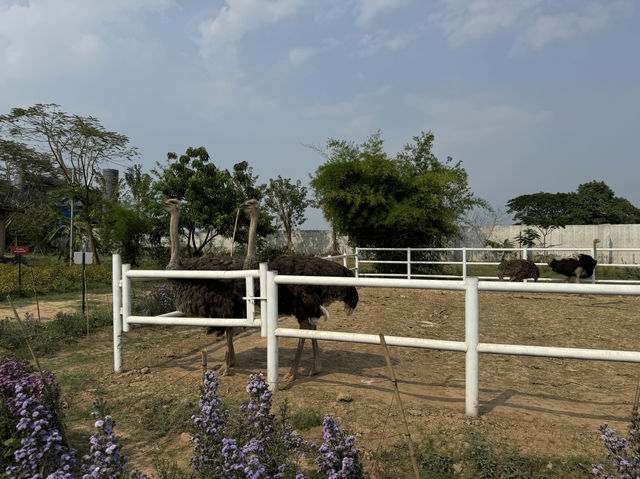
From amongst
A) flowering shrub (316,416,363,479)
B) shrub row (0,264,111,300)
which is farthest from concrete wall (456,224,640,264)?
flowering shrub (316,416,363,479)

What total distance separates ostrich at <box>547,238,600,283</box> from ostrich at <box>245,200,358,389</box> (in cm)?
860

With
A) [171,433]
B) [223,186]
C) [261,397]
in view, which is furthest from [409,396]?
[223,186]

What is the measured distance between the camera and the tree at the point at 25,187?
2809 cm

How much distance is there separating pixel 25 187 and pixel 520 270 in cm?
3262

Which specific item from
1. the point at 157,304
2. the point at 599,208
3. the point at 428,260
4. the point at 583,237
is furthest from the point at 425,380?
the point at 599,208

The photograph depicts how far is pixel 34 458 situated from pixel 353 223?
1306 centimetres

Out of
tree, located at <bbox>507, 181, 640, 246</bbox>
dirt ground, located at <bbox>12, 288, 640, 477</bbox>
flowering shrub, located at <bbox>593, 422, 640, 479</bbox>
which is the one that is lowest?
dirt ground, located at <bbox>12, 288, 640, 477</bbox>

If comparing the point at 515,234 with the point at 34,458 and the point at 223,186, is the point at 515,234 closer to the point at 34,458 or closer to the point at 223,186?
the point at 223,186

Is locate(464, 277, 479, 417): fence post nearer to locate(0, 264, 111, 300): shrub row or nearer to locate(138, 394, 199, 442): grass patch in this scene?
locate(138, 394, 199, 442): grass patch

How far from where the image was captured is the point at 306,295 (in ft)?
13.8

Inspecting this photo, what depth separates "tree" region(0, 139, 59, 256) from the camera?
92.2 ft

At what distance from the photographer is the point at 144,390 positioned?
155 inches

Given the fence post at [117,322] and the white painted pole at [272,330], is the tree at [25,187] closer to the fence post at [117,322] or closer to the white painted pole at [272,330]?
the fence post at [117,322]

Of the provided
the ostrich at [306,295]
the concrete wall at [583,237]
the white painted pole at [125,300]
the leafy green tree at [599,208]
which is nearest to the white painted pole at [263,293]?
the ostrich at [306,295]
